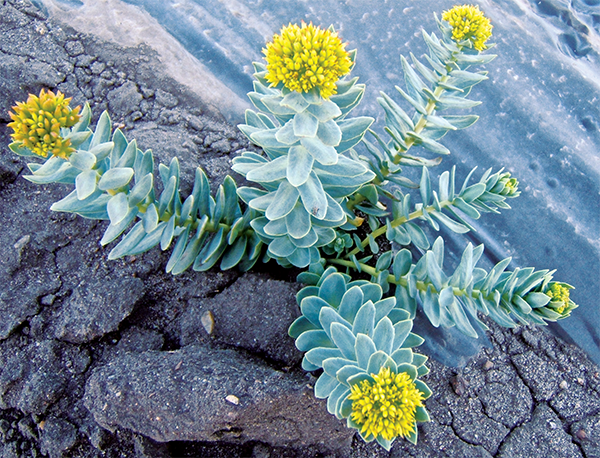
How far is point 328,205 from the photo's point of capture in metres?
1.82

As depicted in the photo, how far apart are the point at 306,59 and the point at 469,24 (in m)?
1.02

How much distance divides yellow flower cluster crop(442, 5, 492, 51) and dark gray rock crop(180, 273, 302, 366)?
1.38 metres

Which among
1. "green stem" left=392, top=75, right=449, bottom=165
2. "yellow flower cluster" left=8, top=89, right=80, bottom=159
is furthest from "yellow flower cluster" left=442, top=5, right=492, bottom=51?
"yellow flower cluster" left=8, top=89, right=80, bottom=159

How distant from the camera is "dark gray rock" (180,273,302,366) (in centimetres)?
205

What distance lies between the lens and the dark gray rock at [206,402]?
1.73 meters

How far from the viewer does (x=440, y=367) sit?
2395mm

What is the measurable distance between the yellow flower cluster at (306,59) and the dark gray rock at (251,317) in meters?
1.08

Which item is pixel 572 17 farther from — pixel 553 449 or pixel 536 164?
pixel 553 449

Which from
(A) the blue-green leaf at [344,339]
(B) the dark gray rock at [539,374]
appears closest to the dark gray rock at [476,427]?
(B) the dark gray rock at [539,374]

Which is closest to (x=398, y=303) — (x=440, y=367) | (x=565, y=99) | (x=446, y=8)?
(x=440, y=367)

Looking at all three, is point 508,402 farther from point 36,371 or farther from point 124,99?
point 124,99

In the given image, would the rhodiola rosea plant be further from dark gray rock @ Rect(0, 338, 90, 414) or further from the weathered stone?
dark gray rock @ Rect(0, 338, 90, 414)

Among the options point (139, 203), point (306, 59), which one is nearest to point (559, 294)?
point (306, 59)

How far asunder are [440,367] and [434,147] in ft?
3.88
